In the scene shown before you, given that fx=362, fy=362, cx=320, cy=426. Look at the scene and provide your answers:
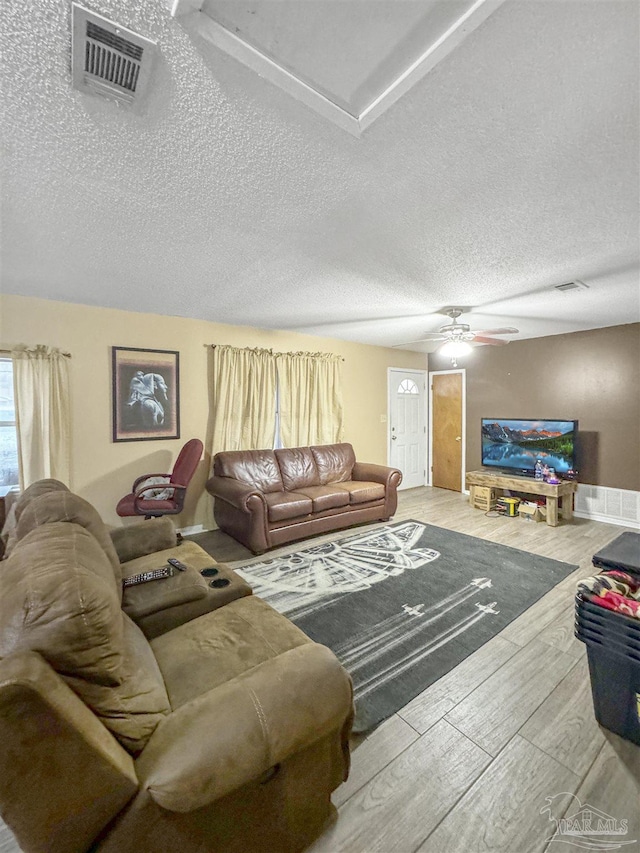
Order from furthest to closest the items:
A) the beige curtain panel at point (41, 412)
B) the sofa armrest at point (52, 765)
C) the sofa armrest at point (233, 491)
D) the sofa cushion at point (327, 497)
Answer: the sofa cushion at point (327, 497) < the sofa armrest at point (233, 491) < the beige curtain panel at point (41, 412) < the sofa armrest at point (52, 765)

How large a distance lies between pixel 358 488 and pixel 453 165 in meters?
3.53

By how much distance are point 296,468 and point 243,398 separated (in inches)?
44.8

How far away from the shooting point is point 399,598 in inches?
111

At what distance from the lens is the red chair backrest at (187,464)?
150 inches

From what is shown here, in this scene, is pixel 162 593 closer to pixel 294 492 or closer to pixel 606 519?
pixel 294 492

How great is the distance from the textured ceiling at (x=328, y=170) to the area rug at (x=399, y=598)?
8.12 feet

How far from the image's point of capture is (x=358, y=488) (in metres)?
4.51

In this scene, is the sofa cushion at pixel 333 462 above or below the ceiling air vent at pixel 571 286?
below

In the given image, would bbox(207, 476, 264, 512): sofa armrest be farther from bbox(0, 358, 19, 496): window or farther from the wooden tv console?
the wooden tv console

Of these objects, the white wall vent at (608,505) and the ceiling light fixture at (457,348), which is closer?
the ceiling light fixture at (457,348)

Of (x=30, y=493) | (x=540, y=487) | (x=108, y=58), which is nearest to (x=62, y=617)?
(x=30, y=493)

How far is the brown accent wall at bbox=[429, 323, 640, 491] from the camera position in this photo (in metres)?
4.50

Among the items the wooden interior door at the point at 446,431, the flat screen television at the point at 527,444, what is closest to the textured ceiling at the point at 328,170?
the flat screen television at the point at 527,444

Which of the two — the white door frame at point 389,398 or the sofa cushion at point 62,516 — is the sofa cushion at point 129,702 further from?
the white door frame at point 389,398
